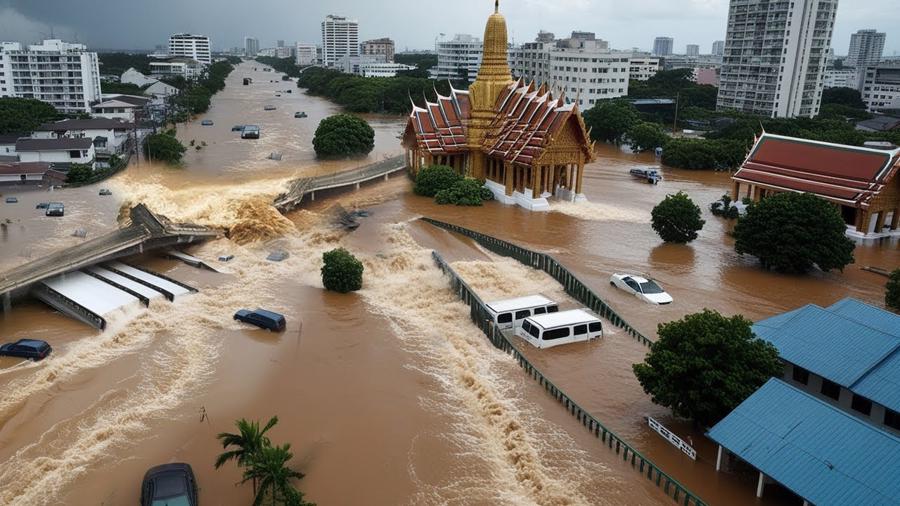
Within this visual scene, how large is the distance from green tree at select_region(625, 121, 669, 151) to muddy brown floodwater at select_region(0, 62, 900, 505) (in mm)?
31032

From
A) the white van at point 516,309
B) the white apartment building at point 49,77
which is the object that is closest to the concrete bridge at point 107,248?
the white van at point 516,309

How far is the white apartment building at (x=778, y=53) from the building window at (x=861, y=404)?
271ft

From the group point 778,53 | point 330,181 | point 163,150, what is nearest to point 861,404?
point 330,181

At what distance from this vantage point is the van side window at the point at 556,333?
23.5 metres

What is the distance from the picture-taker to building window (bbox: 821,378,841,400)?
1800 cm

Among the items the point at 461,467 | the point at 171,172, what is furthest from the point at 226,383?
the point at 171,172

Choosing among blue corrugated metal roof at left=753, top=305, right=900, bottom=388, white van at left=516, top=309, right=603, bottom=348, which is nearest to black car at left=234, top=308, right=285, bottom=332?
white van at left=516, top=309, right=603, bottom=348

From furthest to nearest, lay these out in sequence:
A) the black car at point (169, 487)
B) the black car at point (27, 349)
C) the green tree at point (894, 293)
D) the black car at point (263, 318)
Answer: the green tree at point (894, 293), the black car at point (263, 318), the black car at point (27, 349), the black car at point (169, 487)

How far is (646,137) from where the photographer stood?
225 feet

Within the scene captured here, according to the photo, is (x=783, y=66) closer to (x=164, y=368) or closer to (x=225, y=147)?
(x=225, y=147)

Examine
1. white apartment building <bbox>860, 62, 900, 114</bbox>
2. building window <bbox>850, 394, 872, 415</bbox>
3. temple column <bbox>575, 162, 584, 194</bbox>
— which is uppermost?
white apartment building <bbox>860, 62, 900, 114</bbox>

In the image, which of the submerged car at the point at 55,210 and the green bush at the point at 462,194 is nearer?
the submerged car at the point at 55,210

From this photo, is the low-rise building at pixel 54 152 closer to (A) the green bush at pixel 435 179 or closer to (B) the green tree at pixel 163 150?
(B) the green tree at pixel 163 150

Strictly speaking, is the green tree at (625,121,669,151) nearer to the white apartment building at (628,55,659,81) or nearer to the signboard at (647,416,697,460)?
the signboard at (647,416,697,460)
